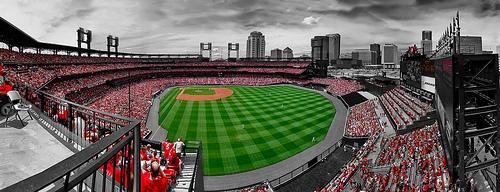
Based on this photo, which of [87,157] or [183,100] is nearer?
[87,157]

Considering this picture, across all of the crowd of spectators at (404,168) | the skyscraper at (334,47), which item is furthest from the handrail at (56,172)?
the skyscraper at (334,47)

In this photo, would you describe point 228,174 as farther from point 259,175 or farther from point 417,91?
point 417,91

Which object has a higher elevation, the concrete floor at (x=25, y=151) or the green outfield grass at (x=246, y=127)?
the concrete floor at (x=25, y=151)

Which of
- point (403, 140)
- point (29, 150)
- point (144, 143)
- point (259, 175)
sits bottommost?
point (259, 175)

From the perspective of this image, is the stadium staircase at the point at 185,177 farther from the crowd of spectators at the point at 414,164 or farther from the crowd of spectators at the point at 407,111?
the crowd of spectators at the point at 407,111

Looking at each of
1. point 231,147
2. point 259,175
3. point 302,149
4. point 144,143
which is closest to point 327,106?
point 302,149

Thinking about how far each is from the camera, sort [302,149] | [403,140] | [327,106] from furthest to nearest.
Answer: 1. [327,106]
2. [302,149]
3. [403,140]

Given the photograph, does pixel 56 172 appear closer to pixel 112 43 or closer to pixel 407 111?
pixel 407 111
